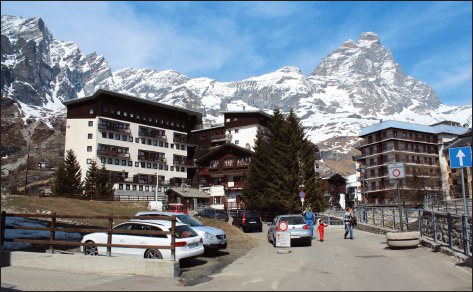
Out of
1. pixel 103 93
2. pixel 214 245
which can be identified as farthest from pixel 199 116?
pixel 214 245

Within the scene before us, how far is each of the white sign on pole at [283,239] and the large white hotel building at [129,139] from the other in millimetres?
65049

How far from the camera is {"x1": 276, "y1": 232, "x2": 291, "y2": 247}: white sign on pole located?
72.3 ft

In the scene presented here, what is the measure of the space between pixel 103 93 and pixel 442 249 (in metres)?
76.6

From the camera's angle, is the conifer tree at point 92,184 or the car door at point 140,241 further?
the conifer tree at point 92,184

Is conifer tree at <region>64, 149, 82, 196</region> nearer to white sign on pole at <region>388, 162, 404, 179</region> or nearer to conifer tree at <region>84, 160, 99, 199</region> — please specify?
conifer tree at <region>84, 160, 99, 199</region>

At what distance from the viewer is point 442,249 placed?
14.9 m

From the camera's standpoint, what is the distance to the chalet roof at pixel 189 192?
74.5m

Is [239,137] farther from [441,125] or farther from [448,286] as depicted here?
[448,286]

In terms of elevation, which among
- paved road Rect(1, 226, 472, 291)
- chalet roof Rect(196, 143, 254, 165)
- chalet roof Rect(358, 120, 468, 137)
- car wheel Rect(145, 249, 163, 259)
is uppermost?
chalet roof Rect(358, 120, 468, 137)

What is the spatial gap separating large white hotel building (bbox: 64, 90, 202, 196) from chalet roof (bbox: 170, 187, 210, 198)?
13.3 m

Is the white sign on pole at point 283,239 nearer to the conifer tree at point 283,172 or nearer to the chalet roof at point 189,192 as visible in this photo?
the conifer tree at point 283,172

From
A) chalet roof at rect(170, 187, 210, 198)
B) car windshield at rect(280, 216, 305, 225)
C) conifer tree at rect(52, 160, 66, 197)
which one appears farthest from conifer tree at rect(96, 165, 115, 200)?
car windshield at rect(280, 216, 305, 225)

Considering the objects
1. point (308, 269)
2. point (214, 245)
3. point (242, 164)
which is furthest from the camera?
point (242, 164)

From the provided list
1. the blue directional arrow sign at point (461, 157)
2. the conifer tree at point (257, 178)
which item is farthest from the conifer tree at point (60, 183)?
the blue directional arrow sign at point (461, 157)
